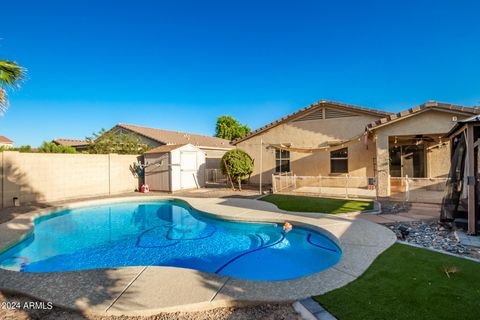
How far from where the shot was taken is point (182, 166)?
60.4 ft

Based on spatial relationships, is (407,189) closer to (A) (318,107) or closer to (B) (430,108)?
(B) (430,108)

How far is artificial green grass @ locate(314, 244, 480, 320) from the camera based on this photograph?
134 inches

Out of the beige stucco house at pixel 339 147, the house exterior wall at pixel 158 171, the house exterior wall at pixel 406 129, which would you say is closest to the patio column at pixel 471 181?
the house exterior wall at pixel 406 129

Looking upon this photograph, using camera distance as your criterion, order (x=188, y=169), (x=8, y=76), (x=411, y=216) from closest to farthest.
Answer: (x=8, y=76) < (x=411, y=216) < (x=188, y=169)

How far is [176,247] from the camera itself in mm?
8039

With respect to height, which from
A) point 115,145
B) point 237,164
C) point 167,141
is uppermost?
point 167,141

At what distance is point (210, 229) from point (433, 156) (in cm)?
1532

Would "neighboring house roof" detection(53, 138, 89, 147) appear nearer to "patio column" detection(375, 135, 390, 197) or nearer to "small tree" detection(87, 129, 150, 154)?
"small tree" detection(87, 129, 150, 154)

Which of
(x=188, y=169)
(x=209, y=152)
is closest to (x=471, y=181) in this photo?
(x=188, y=169)

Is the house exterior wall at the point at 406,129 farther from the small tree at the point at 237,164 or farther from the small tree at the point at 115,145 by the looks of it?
the small tree at the point at 115,145

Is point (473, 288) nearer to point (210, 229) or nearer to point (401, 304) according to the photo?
point (401, 304)

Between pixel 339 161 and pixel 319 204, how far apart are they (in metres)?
6.71

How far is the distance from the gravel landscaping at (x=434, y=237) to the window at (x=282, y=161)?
1106cm

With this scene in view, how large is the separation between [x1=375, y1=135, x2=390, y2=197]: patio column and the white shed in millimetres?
12364
